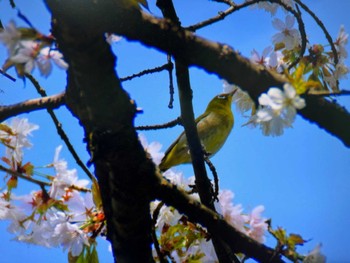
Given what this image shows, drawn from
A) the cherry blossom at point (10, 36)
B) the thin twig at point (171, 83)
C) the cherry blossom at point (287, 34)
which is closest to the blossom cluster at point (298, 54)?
the cherry blossom at point (287, 34)

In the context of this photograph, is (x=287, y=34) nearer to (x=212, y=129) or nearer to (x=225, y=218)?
(x=212, y=129)

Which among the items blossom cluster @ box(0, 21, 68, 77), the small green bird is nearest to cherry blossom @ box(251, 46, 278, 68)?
the small green bird

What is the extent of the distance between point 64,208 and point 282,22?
125 cm

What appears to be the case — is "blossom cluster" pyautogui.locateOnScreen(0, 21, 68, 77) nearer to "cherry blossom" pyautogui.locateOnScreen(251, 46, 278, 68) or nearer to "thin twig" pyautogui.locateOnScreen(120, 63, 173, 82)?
"thin twig" pyautogui.locateOnScreen(120, 63, 173, 82)

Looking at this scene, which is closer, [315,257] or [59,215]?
[315,257]

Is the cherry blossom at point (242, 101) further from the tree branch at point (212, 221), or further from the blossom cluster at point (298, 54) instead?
the tree branch at point (212, 221)

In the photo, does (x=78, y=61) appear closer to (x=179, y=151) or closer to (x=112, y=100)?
(x=112, y=100)

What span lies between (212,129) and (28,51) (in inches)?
59.1

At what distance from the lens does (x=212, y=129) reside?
2.18m

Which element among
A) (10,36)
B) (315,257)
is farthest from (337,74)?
(10,36)

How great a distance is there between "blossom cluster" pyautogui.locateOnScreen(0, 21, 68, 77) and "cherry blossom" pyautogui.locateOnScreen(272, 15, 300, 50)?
116 centimetres

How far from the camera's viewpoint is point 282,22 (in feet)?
5.92

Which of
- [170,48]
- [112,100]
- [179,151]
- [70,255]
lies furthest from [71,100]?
[179,151]

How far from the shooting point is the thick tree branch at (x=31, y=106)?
99cm
